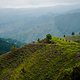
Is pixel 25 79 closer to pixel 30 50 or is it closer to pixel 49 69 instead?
pixel 49 69

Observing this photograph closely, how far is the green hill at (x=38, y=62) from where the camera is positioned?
3052 inches

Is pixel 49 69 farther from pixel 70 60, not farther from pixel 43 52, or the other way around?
pixel 43 52

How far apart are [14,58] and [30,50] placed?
832 cm

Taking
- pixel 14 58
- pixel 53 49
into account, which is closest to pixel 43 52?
pixel 53 49

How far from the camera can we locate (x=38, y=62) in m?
91.1

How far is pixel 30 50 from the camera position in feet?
356

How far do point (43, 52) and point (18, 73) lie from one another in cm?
2002

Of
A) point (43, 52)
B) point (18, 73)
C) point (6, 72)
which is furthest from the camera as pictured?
point (43, 52)

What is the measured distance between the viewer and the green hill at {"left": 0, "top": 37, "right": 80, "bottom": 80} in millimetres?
77512

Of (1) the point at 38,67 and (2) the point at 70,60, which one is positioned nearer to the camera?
(2) the point at 70,60

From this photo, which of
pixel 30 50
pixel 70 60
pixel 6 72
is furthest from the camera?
pixel 30 50

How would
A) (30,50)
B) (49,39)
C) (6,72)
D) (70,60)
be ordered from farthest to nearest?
(49,39)
(30,50)
(6,72)
(70,60)


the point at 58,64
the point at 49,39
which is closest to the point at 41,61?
the point at 58,64

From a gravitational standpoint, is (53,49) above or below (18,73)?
above
